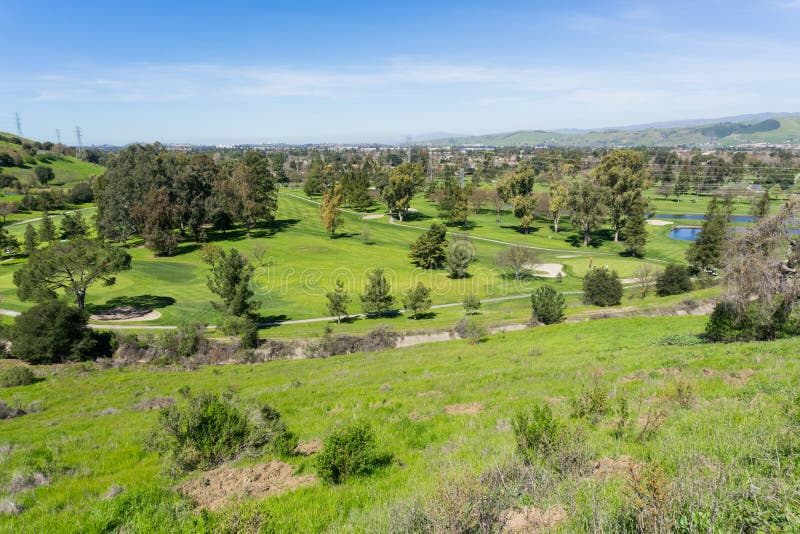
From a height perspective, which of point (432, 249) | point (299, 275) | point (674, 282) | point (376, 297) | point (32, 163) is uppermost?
point (32, 163)

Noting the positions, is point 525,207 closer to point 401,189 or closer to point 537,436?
point 401,189

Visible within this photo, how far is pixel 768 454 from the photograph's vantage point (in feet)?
18.2

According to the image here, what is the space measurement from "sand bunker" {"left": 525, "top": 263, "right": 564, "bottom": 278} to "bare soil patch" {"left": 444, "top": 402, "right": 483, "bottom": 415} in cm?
5008

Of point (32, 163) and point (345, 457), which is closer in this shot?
A: point (345, 457)

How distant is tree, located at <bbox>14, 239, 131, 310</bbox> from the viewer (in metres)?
37.4

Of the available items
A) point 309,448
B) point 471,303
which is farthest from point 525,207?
point 309,448

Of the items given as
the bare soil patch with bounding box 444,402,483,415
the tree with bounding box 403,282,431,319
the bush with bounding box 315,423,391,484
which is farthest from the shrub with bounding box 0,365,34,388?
the tree with bounding box 403,282,431,319

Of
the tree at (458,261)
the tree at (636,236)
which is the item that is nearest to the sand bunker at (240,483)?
the tree at (458,261)

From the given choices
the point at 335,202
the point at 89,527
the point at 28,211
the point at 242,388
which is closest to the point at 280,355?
the point at 242,388

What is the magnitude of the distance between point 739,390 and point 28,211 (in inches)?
5263

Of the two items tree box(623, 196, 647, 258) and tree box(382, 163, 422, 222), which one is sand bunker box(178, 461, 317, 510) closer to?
tree box(623, 196, 647, 258)

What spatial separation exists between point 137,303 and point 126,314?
3020 millimetres

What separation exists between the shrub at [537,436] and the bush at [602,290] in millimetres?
38297

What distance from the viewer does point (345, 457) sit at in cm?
737
